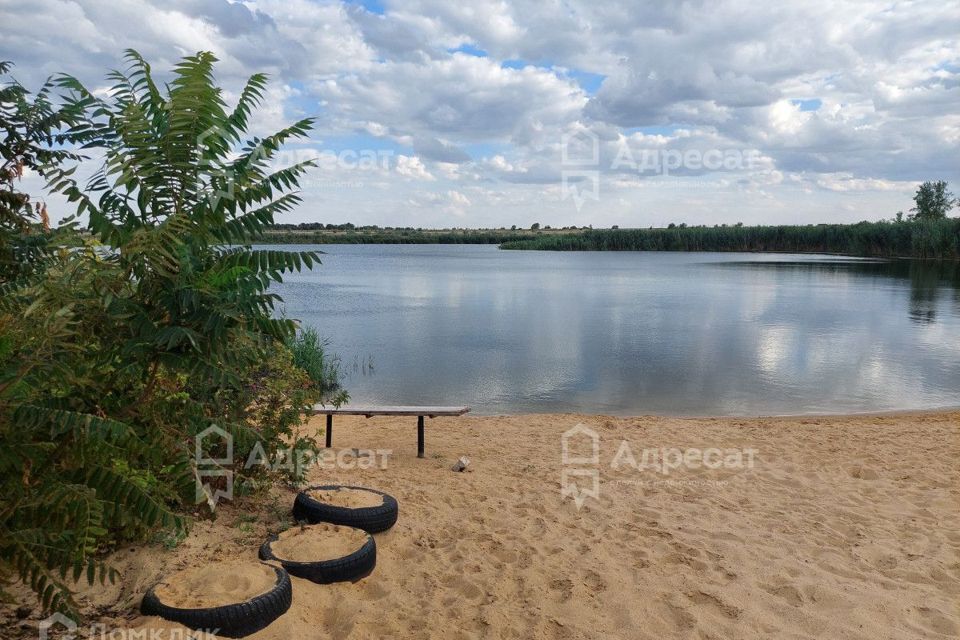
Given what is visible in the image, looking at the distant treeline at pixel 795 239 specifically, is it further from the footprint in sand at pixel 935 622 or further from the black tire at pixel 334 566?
the black tire at pixel 334 566

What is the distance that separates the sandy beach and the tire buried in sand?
96 millimetres

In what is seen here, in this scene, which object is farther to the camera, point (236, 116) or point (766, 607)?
point (766, 607)

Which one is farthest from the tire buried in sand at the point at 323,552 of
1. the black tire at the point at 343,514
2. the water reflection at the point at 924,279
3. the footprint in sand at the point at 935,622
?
the water reflection at the point at 924,279

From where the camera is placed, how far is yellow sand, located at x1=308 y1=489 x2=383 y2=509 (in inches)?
214

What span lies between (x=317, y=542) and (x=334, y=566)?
36cm

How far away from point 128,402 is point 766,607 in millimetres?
4069

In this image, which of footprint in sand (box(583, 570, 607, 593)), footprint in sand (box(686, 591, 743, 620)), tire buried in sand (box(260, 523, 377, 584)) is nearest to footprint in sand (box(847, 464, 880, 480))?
footprint in sand (box(686, 591, 743, 620))

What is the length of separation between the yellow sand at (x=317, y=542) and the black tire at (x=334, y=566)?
0.06 metres

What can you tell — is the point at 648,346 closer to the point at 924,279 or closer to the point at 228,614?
the point at 228,614

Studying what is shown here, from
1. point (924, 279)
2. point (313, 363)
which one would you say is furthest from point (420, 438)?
point (924, 279)

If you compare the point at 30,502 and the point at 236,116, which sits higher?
the point at 236,116

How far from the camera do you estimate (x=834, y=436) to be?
9.75 metres

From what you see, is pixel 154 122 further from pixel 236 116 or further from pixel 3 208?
pixel 3 208

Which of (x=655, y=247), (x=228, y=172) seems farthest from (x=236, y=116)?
(x=655, y=247)
